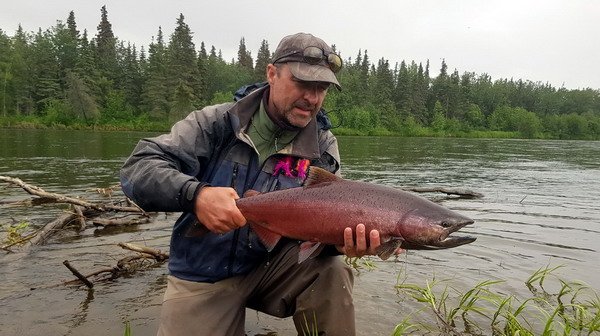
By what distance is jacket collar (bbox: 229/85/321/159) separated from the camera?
347 cm

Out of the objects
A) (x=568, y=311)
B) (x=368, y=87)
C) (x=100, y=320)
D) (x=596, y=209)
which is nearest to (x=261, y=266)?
(x=100, y=320)

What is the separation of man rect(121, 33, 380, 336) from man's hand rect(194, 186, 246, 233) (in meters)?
0.46

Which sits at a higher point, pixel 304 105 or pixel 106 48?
pixel 106 48

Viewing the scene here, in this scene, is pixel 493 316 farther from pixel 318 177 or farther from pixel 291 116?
pixel 291 116

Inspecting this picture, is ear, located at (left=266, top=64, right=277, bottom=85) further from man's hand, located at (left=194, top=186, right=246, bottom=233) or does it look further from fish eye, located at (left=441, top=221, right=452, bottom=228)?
fish eye, located at (left=441, top=221, right=452, bottom=228)

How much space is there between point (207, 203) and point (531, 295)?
447cm

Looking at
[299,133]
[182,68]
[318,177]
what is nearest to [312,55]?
[299,133]

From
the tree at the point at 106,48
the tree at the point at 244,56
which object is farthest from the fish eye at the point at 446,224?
the tree at the point at 244,56

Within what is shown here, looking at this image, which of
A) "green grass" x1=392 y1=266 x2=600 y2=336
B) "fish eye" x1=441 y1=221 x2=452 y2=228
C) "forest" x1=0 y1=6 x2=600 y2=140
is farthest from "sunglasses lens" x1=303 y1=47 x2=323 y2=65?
"forest" x1=0 y1=6 x2=600 y2=140

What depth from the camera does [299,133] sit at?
11.8 feet

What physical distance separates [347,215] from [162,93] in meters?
60.2

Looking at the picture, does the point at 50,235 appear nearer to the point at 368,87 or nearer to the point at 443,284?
the point at 443,284

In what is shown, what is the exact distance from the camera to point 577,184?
58.3 feet

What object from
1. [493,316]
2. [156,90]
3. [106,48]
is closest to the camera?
[493,316]
